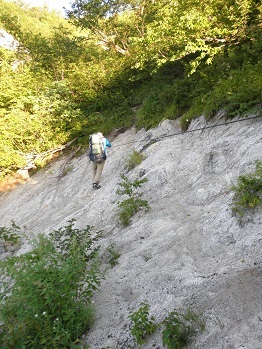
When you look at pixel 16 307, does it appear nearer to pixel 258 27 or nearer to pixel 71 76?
pixel 258 27

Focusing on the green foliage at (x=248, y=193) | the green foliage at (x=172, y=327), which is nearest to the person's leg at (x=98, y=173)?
the green foliage at (x=248, y=193)

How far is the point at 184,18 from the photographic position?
7738mm

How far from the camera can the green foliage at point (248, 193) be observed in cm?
452

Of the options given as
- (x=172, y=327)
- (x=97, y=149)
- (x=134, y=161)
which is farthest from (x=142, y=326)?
(x=97, y=149)

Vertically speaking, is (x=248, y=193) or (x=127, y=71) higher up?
(x=127, y=71)

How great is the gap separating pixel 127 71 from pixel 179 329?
15.0 meters

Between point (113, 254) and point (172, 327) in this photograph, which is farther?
point (113, 254)

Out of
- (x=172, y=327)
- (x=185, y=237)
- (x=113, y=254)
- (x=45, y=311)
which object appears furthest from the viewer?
(x=113, y=254)

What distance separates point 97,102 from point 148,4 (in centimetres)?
584

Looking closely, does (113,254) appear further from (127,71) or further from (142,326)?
(127,71)

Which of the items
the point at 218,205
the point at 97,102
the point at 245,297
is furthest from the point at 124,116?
the point at 245,297

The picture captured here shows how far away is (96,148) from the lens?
30.3 feet

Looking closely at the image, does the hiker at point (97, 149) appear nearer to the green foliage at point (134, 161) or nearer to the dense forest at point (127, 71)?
the green foliage at point (134, 161)

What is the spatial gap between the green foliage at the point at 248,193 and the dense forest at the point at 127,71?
117 inches
